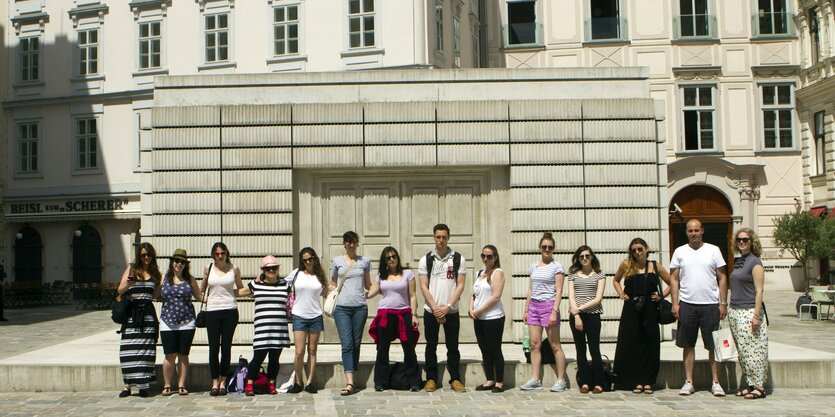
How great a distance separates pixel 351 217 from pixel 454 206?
1.55 meters

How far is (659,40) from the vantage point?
119ft

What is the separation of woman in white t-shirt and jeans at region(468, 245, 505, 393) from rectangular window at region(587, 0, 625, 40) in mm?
26941

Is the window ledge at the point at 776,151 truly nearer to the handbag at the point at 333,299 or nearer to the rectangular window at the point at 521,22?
the rectangular window at the point at 521,22

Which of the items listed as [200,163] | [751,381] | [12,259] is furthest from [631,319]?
[12,259]

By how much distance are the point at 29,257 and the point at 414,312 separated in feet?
101

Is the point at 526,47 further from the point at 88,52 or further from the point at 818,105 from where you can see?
the point at 88,52

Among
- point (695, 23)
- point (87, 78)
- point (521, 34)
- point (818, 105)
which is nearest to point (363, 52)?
point (521, 34)

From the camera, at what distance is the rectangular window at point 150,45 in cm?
3600

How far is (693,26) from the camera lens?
36219mm

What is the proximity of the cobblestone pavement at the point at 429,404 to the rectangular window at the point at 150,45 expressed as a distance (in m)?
26.0

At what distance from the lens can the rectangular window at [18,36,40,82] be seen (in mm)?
38531

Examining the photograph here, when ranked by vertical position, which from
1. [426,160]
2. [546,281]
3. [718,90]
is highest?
[718,90]

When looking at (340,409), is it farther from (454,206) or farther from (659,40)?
(659,40)

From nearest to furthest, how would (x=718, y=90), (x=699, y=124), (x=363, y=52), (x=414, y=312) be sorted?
(x=414, y=312)
(x=363, y=52)
(x=699, y=124)
(x=718, y=90)
